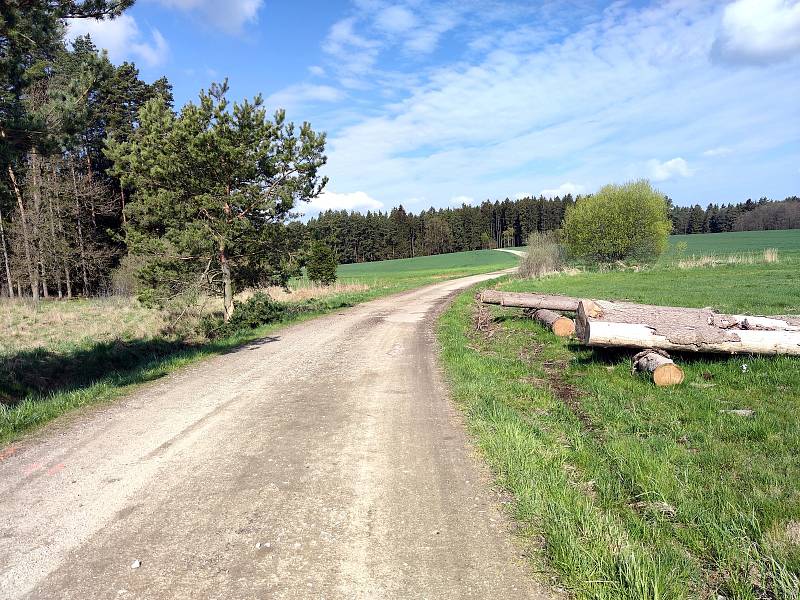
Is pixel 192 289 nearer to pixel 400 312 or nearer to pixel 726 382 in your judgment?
pixel 400 312

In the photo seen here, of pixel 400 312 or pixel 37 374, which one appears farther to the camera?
pixel 400 312

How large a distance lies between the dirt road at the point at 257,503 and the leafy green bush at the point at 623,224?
122 feet

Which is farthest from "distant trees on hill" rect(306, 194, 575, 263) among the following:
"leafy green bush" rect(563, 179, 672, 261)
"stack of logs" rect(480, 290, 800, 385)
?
"stack of logs" rect(480, 290, 800, 385)

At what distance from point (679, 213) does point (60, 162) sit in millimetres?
142641

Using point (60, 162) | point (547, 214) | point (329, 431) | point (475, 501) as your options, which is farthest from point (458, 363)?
point (547, 214)

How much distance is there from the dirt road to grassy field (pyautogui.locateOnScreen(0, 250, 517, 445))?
77cm

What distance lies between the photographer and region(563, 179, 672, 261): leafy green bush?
3878 cm

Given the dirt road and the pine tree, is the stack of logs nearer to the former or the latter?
the dirt road

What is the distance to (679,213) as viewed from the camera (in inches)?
5162

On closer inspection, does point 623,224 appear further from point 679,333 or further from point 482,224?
point 482,224

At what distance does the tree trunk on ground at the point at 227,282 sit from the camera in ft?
49.9

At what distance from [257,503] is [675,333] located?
22.5ft

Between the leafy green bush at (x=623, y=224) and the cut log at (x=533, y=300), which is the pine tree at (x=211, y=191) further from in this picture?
the leafy green bush at (x=623, y=224)

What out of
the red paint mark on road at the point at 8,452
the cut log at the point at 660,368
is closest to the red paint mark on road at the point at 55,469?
the red paint mark on road at the point at 8,452
